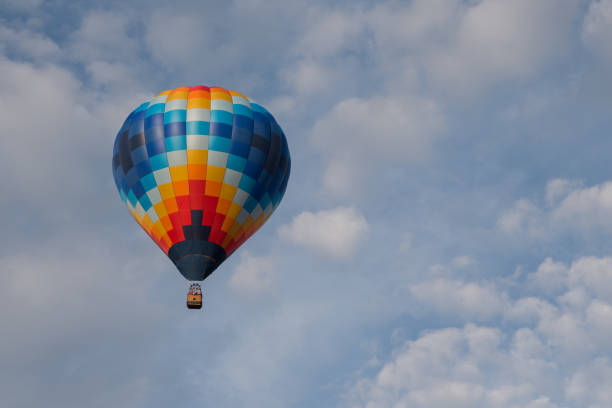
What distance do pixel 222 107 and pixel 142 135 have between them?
14.6ft

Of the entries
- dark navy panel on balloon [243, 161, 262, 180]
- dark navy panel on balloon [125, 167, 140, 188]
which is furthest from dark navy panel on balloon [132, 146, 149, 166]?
dark navy panel on balloon [243, 161, 262, 180]

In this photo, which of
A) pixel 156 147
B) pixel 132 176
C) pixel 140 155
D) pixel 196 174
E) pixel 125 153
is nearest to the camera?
pixel 196 174

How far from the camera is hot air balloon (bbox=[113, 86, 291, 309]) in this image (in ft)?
125

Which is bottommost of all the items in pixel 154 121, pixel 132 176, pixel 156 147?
pixel 132 176

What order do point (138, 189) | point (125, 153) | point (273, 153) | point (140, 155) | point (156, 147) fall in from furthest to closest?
1. point (273, 153)
2. point (125, 153)
3. point (138, 189)
4. point (140, 155)
5. point (156, 147)

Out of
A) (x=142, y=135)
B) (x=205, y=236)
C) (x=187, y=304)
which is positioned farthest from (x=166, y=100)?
(x=187, y=304)

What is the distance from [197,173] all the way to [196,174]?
0.07m

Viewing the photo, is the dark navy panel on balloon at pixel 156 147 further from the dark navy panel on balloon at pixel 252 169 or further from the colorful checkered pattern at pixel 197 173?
the dark navy panel on balloon at pixel 252 169

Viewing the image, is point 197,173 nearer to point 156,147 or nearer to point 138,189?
point 156,147

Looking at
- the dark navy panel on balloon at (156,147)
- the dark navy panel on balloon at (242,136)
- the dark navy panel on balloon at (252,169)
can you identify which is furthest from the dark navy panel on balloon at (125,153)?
the dark navy panel on balloon at (252,169)

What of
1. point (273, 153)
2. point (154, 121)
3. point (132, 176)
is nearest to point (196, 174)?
point (132, 176)

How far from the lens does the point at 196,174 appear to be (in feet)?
125

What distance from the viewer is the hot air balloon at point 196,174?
38.1 metres

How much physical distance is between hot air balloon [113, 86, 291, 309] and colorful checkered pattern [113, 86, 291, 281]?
51 millimetres
